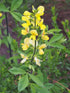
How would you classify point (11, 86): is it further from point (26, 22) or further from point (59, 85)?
point (26, 22)

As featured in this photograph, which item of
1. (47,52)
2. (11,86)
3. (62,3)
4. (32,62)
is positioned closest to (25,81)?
(32,62)

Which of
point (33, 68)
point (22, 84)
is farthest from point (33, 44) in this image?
point (22, 84)

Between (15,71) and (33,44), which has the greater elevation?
(33,44)

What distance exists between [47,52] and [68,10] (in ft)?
5.28

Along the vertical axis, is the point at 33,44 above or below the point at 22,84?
above

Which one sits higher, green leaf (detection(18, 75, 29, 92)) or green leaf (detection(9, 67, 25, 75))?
green leaf (detection(9, 67, 25, 75))

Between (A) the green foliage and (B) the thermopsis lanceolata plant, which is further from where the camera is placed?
(A) the green foliage

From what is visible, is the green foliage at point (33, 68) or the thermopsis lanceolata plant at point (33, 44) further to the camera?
the green foliage at point (33, 68)

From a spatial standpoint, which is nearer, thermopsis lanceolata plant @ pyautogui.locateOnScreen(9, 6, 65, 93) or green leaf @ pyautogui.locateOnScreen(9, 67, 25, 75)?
thermopsis lanceolata plant @ pyautogui.locateOnScreen(9, 6, 65, 93)

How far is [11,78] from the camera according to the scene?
1481 mm

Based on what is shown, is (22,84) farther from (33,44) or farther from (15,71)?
(33,44)

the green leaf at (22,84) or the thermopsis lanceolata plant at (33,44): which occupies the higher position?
the thermopsis lanceolata plant at (33,44)

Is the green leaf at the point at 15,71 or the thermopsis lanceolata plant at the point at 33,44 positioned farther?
the green leaf at the point at 15,71

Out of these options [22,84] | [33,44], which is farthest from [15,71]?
[33,44]
